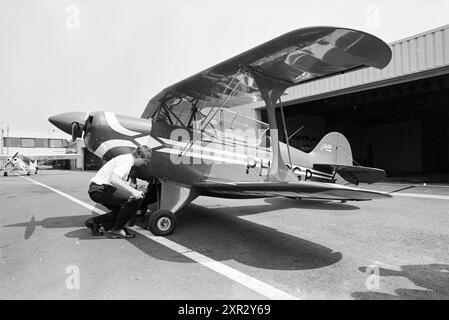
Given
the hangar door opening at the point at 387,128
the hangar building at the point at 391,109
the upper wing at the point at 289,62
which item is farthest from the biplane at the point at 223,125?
the hangar door opening at the point at 387,128

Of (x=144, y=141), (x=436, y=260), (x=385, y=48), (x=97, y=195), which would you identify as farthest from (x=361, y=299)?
(x=144, y=141)

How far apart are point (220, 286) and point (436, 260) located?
8.64ft

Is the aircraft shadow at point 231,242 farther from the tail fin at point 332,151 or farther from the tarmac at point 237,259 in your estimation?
the tail fin at point 332,151

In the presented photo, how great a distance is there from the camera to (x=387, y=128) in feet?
113

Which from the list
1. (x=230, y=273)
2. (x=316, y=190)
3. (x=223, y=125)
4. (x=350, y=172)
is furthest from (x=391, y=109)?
(x=230, y=273)

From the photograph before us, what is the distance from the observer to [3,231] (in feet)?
18.4

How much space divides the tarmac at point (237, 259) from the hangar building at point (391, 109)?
2844mm

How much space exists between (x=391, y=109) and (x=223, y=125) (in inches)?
942

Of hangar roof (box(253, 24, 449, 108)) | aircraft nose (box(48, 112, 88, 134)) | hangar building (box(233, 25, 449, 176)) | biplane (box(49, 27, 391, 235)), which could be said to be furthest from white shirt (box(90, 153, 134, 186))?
hangar roof (box(253, 24, 449, 108))

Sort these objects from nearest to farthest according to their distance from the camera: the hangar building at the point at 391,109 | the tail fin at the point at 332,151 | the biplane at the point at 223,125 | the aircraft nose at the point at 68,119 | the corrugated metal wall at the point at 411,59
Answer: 1. the biplane at the point at 223,125
2. the aircraft nose at the point at 68,119
3. the tail fin at the point at 332,151
4. the corrugated metal wall at the point at 411,59
5. the hangar building at the point at 391,109

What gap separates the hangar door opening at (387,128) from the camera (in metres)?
23.7

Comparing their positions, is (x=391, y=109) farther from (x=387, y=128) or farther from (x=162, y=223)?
(x=162, y=223)

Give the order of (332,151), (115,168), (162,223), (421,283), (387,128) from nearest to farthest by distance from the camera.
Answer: (421,283)
(115,168)
(162,223)
(332,151)
(387,128)

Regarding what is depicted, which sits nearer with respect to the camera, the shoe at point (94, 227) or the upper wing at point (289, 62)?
the upper wing at point (289, 62)
